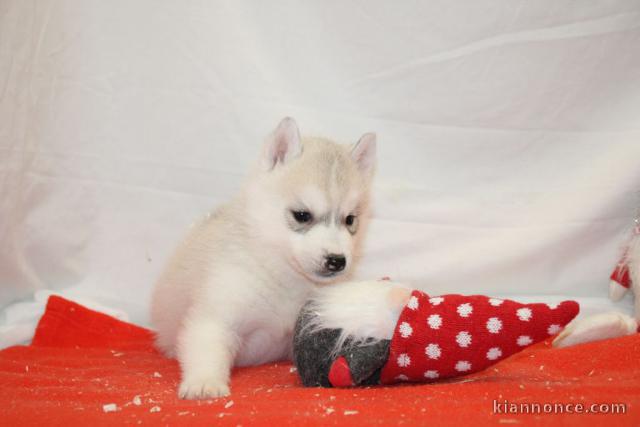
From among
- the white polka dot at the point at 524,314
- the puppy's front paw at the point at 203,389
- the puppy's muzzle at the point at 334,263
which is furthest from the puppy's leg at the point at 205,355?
the white polka dot at the point at 524,314

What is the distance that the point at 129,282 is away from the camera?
3117 millimetres

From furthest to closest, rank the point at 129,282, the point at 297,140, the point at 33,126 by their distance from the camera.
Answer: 1. the point at 129,282
2. the point at 33,126
3. the point at 297,140

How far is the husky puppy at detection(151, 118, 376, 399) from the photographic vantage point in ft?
6.65

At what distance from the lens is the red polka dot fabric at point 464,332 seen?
1668 mm

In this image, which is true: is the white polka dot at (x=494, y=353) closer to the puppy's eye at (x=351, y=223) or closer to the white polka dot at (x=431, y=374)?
the white polka dot at (x=431, y=374)

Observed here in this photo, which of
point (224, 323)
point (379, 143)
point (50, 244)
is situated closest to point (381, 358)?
point (224, 323)

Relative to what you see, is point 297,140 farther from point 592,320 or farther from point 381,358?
point 592,320

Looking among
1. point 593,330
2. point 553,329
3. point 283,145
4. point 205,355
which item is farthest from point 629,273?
point 205,355

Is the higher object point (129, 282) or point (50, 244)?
point (50, 244)

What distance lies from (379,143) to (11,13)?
5.88 feet

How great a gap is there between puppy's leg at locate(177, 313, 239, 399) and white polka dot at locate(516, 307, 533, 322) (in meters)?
0.88

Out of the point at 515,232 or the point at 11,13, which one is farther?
the point at 515,232

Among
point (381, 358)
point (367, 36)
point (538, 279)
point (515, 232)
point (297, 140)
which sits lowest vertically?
point (381, 358)

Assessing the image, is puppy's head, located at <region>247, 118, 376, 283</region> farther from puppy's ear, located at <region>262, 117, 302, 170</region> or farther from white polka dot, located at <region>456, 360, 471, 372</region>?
white polka dot, located at <region>456, 360, 471, 372</region>
